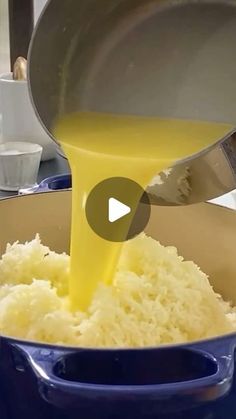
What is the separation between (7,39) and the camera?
1.48 m

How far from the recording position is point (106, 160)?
0.57m

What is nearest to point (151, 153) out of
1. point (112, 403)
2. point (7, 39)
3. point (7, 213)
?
point (7, 213)

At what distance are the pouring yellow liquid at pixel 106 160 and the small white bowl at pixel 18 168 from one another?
0.37 m

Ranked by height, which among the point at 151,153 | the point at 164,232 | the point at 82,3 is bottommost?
the point at 164,232

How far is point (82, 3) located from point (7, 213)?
20 centimetres

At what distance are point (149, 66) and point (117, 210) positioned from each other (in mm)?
128

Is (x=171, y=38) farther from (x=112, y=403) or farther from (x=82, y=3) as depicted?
(x=112, y=403)

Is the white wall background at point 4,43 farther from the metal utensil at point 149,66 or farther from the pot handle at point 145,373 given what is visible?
the pot handle at point 145,373

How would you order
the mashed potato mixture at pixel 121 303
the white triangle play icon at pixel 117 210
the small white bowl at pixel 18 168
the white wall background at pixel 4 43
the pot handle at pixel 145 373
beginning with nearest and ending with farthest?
the pot handle at pixel 145 373 < the mashed potato mixture at pixel 121 303 < the white triangle play icon at pixel 117 210 < the small white bowl at pixel 18 168 < the white wall background at pixel 4 43

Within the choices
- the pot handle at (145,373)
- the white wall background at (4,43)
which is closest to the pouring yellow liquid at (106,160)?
the pot handle at (145,373)

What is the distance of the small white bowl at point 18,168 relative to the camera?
0.96 m

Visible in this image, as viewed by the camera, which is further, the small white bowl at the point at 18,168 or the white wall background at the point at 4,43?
the white wall background at the point at 4,43

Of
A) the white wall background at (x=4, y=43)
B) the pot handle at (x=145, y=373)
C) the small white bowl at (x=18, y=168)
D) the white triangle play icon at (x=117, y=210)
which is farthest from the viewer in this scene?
the white wall background at (x=4, y=43)

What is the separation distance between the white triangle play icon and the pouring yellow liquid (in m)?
0.01
